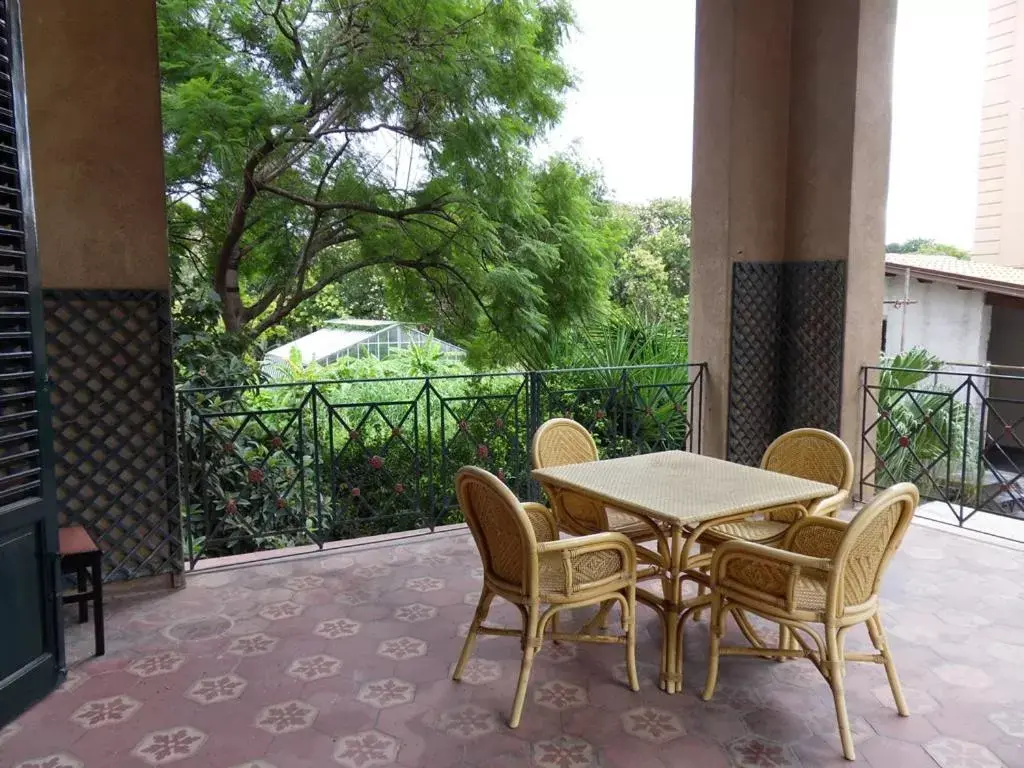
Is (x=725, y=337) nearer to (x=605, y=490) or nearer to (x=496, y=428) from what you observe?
(x=496, y=428)

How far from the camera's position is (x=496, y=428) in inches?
179

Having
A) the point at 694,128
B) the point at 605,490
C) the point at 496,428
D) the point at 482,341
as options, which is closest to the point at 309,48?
the point at 482,341

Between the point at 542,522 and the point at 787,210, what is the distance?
336 cm

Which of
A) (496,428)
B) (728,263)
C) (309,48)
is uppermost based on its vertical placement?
(309,48)

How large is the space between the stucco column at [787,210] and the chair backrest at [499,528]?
3028mm

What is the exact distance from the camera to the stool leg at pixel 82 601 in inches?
112

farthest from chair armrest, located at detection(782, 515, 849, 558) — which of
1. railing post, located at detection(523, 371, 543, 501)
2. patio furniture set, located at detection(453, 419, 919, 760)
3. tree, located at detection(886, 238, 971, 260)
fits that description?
tree, located at detection(886, 238, 971, 260)

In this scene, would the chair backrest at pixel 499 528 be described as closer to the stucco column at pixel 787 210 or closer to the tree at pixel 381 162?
the stucco column at pixel 787 210

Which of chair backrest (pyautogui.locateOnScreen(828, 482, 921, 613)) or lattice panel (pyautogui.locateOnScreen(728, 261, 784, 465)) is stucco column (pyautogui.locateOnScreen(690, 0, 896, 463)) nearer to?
lattice panel (pyautogui.locateOnScreen(728, 261, 784, 465))

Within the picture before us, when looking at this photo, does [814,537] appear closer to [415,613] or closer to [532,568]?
[532,568]

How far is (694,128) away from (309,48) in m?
4.13

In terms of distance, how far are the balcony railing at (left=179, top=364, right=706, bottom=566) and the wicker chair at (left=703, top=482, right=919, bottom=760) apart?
6.95ft

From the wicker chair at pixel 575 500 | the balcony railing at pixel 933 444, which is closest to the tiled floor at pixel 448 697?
the wicker chair at pixel 575 500

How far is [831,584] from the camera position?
6.76 feet
